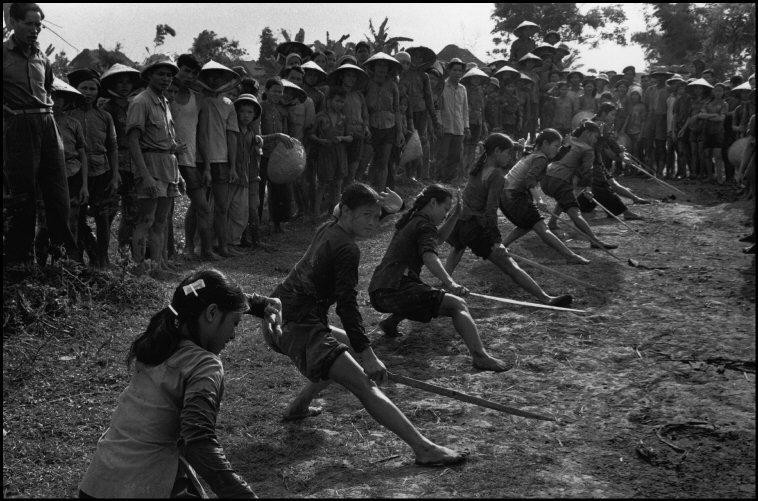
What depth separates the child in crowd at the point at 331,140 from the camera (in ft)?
34.6

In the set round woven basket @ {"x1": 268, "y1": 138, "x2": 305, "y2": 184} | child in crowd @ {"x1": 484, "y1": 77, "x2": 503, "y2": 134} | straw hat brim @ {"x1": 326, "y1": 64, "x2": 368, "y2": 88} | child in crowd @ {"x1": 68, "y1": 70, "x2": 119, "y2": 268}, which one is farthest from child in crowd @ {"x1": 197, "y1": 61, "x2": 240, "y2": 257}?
child in crowd @ {"x1": 484, "y1": 77, "x2": 503, "y2": 134}

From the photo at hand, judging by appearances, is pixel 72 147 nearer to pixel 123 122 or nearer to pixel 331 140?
pixel 123 122

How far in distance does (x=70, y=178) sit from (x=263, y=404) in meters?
3.50

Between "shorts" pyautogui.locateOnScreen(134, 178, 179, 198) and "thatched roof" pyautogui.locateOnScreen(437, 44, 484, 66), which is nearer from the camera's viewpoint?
"shorts" pyautogui.locateOnScreen(134, 178, 179, 198)

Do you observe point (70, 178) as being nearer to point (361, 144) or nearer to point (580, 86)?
point (361, 144)

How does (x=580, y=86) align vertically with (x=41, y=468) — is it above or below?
above

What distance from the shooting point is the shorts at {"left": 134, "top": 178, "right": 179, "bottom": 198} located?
754 centimetres

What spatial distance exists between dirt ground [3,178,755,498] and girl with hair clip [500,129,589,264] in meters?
0.80

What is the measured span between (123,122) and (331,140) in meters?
3.24

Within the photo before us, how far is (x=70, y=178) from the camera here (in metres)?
7.32

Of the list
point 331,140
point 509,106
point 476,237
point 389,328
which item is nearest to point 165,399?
point 389,328

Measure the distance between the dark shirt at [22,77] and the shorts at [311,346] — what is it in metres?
3.26

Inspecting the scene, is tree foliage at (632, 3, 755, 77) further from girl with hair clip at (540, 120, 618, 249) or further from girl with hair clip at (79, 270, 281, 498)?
girl with hair clip at (79, 270, 281, 498)

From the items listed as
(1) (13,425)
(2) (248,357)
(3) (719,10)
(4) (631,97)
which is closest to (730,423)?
(2) (248,357)
